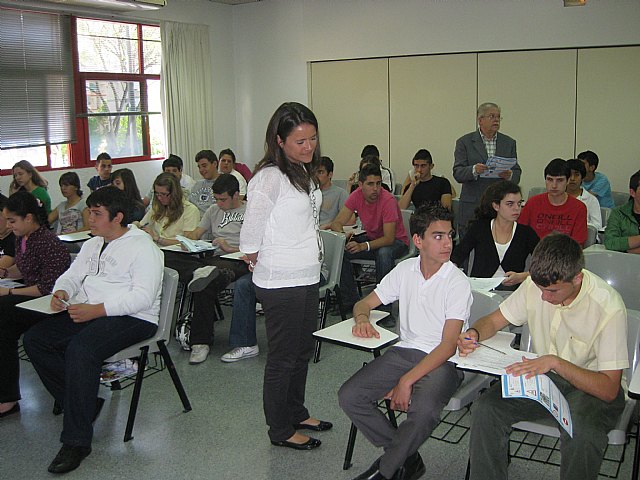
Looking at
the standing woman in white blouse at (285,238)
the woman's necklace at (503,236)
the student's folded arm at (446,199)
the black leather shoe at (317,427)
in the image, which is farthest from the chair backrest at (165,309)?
the student's folded arm at (446,199)

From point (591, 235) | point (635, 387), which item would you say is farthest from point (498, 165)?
point (635, 387)

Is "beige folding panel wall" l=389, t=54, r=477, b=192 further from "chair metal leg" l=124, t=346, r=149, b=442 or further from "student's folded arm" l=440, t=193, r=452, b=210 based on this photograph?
"chair metal leg" l=124, t=346, r=149, b=442

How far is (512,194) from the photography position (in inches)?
158

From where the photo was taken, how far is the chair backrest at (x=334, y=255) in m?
4.69

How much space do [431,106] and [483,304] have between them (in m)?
5.83

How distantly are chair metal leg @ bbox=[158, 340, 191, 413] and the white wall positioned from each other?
231 inches

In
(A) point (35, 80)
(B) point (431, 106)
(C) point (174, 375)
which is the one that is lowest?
(C) point (174, 375)

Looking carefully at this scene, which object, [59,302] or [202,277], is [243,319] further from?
[59,302]

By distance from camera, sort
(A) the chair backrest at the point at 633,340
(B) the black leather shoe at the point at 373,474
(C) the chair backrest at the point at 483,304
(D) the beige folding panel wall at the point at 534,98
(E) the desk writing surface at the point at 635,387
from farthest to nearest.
Result: (D) the beige folding panel wall at the point at 534,98 → (C) the chair backrest at the point at 483,304 → (B) the black leather shoe at the point at 373,474 → (A) the chair backrest at the point at 633,340 → (E) the desk writing surface at the point at 635,387

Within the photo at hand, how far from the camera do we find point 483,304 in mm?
3193

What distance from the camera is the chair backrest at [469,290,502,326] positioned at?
3.15 m

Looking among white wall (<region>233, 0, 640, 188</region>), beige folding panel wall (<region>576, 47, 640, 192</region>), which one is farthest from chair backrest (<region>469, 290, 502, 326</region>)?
white wall (<region>233, 0, 640, 188</region>)

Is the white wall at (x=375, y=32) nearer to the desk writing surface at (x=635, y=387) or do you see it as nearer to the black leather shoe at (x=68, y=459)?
the desk writing surface at (x=635, y=387)

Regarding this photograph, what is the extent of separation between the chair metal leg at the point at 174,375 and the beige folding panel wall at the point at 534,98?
5515 mm
